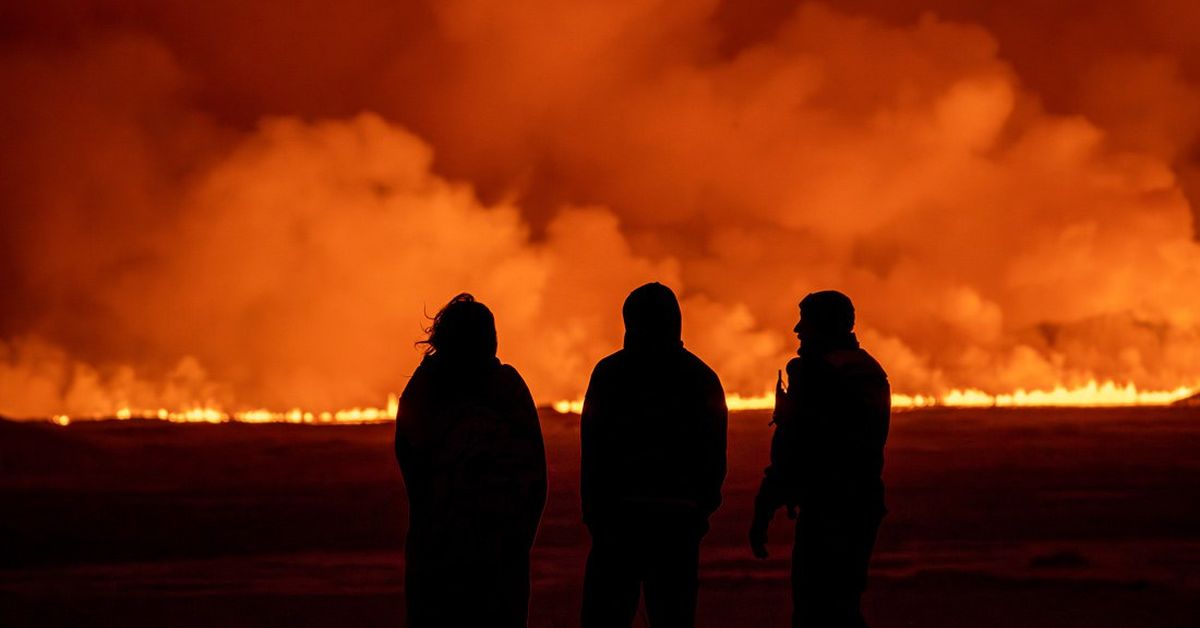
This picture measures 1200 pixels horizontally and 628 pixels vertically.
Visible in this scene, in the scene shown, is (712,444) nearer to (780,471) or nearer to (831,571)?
(780,471)

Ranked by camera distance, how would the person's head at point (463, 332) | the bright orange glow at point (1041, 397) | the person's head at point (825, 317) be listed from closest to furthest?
the person's head at point (463, 332) → the person's head at point (825, 317) → the bright orange glow at point (1041, 397)

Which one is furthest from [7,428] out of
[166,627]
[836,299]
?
[836,299]

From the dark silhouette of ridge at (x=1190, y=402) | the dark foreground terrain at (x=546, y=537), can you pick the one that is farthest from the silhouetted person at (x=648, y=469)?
the dark silhouette of ridge at (x=1190, y=402)

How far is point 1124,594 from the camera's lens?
362 inches

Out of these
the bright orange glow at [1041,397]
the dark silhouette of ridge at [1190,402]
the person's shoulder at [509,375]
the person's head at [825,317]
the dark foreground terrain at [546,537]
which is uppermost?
the bright orange glow at [1041,397]

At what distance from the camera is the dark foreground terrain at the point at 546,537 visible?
8938mm

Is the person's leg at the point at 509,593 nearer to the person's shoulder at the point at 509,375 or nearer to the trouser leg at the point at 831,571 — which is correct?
the person's shoulder at the point at 509,375

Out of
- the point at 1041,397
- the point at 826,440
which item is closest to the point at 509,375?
the point at 826,440

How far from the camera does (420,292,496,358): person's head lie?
4.52 metres

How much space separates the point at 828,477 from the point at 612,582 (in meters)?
1.01

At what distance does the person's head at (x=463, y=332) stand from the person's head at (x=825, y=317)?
1467mm

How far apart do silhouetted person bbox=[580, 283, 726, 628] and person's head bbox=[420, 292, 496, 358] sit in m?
0.56

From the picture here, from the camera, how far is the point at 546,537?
13.5 metres

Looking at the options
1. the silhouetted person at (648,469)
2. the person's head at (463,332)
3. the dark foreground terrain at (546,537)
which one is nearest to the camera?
the person's head at (463,332)
